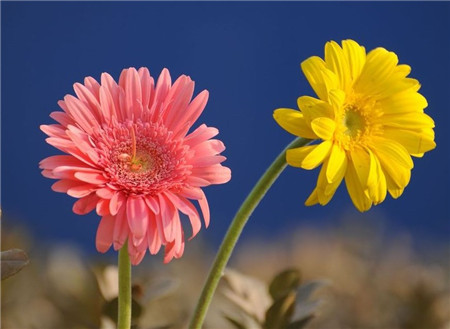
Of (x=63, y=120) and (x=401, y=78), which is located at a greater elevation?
(x=401, y=78)

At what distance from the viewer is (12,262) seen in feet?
1.99

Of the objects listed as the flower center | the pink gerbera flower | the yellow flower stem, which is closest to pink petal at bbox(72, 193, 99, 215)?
the pink gerbera flower

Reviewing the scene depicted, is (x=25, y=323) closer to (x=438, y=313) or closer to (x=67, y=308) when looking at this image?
(x=67, y=308)

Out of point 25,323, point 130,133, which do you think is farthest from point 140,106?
point 25,323

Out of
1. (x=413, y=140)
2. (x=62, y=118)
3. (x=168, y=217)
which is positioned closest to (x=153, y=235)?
(x=168, y=217)

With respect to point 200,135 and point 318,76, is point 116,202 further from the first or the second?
point 318,76

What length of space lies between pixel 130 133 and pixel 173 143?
0.03 meters

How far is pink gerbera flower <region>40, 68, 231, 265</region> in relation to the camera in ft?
1.95

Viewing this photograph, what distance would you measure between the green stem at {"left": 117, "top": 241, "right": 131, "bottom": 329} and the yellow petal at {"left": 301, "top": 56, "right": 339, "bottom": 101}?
189 millimetres

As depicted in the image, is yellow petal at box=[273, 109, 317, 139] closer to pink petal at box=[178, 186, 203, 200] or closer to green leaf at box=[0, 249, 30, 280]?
pink petal at box=[178, 186, 203, 200]

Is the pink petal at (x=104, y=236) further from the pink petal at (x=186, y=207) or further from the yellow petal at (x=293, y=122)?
the yellow petal at (x=293, y=122)

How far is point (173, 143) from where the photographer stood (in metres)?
0.64

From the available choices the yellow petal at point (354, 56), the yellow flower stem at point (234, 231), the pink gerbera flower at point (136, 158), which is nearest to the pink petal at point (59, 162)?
the pink gerbera flower at point (136, 158)

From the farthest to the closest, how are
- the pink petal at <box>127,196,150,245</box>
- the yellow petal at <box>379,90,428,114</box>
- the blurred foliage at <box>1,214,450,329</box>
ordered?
1. the blurred foliage at <box>1,214,450,329</box>
2. the yellow petal at <box>379,90,428,114</box>
3. the pink petal at <box>127,196,150,245</box>
